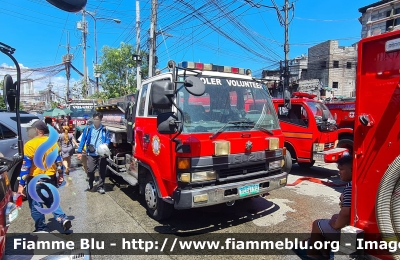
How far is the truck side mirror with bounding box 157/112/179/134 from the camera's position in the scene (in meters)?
→ 3.23

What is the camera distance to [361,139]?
7.62ft

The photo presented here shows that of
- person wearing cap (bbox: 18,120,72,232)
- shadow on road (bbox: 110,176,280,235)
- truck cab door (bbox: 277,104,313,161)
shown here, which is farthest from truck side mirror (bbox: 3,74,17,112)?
truck cab door (bbox: 277,104,313,161)

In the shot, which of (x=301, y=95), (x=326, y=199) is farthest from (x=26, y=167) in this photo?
(x=301, y=95)

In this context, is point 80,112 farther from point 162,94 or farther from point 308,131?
point 162,94

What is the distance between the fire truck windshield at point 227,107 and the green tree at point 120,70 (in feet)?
50.4

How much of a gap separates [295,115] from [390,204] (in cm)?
570

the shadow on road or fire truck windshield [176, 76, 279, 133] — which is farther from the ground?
fire truck windshield [176, 76, 279, 133]

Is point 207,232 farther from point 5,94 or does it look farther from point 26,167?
point 5,94

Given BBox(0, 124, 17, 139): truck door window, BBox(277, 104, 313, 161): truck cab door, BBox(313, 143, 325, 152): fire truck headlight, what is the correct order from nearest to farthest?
BBox(0, 124, 17, 139): truck door window → BBox(313, 143, 325, 152): fire truck headlight → BBox(277, 104, 313, 161): truck cab door

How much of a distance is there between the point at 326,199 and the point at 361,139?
3.44 meters

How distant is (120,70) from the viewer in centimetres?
1905

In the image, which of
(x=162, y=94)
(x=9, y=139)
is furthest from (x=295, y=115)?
(x=9, y=139)

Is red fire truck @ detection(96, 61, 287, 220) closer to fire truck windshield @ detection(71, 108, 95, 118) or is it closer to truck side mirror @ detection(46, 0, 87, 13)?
truck side mirror @ detection(46, 0, 87, 13)

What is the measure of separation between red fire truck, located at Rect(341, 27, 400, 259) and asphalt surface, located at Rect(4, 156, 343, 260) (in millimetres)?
1219
